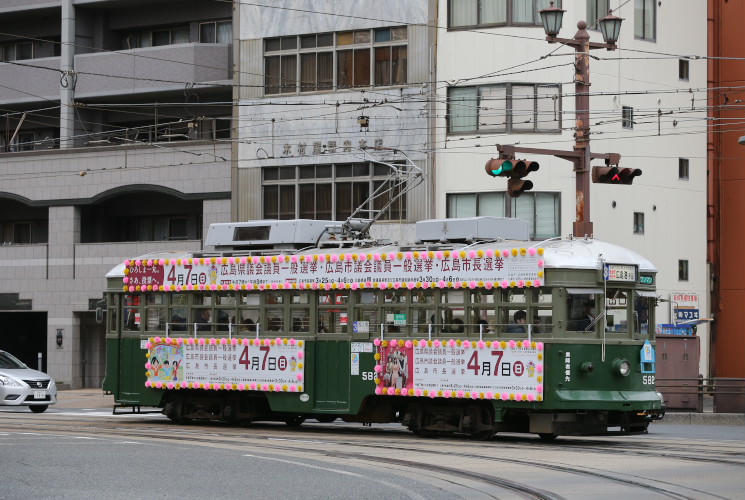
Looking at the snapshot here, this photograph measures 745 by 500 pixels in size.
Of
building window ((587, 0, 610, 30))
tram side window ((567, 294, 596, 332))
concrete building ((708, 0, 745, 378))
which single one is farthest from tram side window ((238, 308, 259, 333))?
concrete building ((708, 0, 745, 378))

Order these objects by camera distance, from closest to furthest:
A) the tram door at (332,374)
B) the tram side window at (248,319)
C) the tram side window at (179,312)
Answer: the tram door at (332,374), the tram side window at (248,319), the tram side window at (179,312)

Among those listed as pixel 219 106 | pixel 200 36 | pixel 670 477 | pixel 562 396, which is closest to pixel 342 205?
pixel 219 106

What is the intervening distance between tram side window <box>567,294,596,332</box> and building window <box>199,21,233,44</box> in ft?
81.3

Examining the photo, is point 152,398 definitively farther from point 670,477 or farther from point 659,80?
point 659,80

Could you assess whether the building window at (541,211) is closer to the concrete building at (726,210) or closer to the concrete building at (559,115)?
the concrete building at (559,115)

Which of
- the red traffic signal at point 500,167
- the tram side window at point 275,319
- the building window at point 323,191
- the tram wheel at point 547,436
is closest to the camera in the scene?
the tram wheel at point 547,436

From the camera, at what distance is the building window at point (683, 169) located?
132ft

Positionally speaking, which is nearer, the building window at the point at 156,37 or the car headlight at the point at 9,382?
the car headlight at the point at 9,382

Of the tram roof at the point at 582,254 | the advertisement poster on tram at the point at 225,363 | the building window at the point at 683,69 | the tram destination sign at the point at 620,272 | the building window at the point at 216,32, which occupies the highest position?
the building window at the point at 216,32

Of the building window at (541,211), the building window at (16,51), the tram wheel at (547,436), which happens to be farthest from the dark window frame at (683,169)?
the building window at (16,51)

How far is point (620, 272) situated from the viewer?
68.8 feet

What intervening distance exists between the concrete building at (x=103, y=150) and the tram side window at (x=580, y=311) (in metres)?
21.7

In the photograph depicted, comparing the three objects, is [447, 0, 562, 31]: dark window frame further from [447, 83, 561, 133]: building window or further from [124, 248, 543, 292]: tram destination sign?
[124, 248, 543, 292]: tram destination sign

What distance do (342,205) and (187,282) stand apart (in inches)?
588
